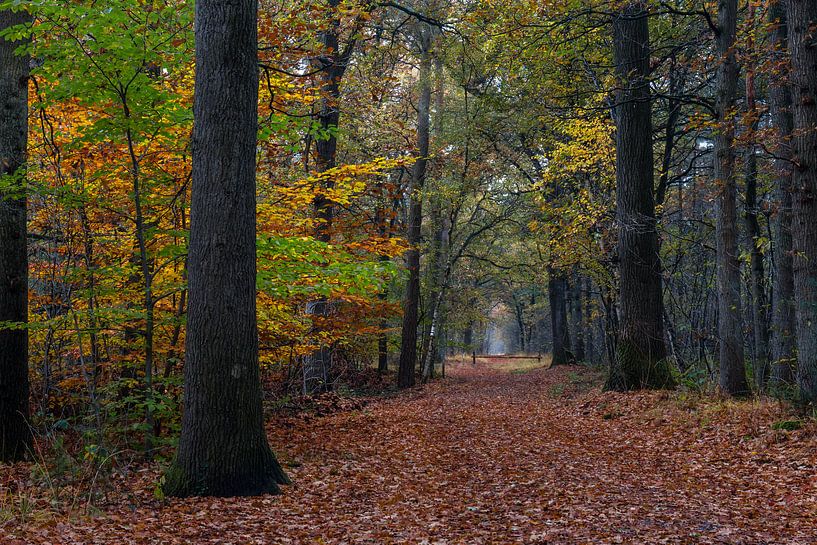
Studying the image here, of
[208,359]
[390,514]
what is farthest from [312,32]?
[390,514]

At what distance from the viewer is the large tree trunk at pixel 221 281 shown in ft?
18.8

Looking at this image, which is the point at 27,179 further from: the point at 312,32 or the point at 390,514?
the point at 390,514

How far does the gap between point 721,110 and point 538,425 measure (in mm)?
6191

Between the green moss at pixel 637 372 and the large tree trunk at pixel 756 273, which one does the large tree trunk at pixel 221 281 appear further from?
the large tree trunk at pixel 756 273

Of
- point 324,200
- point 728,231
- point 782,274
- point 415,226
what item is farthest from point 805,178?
point 415,226

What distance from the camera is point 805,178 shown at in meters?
7.86

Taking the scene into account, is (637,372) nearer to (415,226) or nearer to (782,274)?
(782,274)

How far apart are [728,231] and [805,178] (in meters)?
2.10

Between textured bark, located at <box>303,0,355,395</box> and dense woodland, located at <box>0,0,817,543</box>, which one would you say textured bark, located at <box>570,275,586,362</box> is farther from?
textured bark, located at <box>303,0,355,395</box>

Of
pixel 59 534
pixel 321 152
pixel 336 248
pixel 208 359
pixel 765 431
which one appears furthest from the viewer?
pixel 321 152

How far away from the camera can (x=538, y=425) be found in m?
10.7

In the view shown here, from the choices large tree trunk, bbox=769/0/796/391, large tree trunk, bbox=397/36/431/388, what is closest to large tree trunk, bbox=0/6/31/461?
large tree trunk, bbox=397/36/431/388

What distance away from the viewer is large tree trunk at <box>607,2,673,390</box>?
11.8 meters

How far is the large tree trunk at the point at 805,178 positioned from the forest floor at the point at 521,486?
3.44 ft
